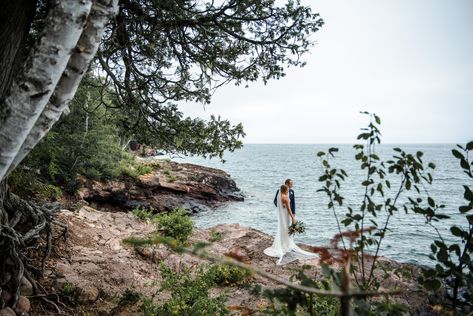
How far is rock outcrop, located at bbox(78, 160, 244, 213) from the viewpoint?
22031 mm

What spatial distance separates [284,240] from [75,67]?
8.75 meters

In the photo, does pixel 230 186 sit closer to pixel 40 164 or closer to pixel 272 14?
pixel 40 164

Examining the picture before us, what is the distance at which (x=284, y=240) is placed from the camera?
9.84 metres

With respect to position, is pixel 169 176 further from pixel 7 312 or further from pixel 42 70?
pixel 42 70

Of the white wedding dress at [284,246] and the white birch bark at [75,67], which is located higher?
the white birch bark at [75,67]

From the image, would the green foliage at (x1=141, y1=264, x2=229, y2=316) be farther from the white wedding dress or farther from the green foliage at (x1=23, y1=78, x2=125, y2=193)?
the green foliage at (x1=23, y1=78, x2=125, y2=193)

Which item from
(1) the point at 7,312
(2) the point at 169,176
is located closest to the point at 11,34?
(1) the point at 7,312

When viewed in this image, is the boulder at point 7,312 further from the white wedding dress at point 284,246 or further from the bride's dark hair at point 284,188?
the white wedding dress at point 284,246

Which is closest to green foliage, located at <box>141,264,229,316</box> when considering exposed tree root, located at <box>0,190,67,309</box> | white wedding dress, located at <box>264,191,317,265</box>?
exposed tree root, located at <box>0,190,67,309</box>

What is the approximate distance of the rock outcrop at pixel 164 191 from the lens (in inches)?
867

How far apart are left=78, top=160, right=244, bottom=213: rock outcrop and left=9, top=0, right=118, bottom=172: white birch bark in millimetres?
18760

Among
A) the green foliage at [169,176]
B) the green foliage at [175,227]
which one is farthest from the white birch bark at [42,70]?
the green foliage at [169,176]

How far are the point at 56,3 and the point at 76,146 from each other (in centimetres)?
2000

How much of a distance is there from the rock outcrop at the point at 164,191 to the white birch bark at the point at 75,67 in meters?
18.8
